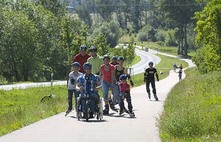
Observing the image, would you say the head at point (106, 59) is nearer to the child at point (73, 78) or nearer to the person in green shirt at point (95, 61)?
the person in green shirt at point (95, 61)

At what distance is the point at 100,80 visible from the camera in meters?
16.0

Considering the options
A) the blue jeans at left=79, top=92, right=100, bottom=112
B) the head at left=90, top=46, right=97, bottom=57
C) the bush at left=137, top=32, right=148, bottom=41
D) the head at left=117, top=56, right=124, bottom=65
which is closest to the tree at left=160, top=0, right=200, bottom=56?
the bush at left=137, top=32, right=148, bottom=41

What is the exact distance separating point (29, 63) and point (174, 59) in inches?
2605

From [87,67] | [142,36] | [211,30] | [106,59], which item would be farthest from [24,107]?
[142,36]

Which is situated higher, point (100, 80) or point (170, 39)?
point (100, 80)

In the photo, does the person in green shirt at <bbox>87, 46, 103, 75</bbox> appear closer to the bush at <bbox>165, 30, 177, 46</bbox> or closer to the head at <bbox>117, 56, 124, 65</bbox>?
the head at <bbox>117, 56, 124, 65</bbox>

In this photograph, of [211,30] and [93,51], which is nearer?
[93,51]

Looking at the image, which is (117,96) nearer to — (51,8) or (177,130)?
(177,130)

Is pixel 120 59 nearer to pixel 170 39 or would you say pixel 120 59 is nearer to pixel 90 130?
pixel 90 130

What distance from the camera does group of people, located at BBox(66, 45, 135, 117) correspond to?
49.6 ft


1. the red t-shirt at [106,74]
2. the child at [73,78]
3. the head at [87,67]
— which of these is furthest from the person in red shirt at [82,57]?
the head at [87,67]

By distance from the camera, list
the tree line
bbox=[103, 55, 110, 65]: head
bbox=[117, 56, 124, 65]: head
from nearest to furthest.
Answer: bbox=[103, 55, 110, 65]: head
bbox=[117, 56, 124, 65]: head
the tree line

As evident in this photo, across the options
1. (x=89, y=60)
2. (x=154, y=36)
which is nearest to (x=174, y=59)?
(x=154, y=36)

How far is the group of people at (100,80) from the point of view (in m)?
15.1
